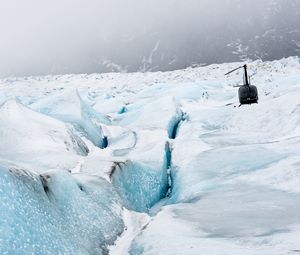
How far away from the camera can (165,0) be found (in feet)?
273

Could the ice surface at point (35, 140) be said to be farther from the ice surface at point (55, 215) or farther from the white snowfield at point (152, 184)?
the ice surface at point (55, 215)

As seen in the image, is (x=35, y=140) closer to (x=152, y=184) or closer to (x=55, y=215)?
(x=152, y=184)

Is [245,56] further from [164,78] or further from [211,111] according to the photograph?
[211,111]

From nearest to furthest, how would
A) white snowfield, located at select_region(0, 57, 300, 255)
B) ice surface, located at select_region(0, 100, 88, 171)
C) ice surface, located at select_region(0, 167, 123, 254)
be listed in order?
1. ice surface, located at select_region(0, 167, 123, 254)
2. white snowfield, located at select_region(0, 57, 300, 255)
3. ice surface, located at select_region(0, 100, 88, 171)

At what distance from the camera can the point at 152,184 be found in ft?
21.4

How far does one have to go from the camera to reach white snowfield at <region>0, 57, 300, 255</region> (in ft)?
11.6

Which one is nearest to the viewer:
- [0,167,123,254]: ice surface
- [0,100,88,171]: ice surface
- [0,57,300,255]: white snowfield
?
[0,167,123,254]: ice surface

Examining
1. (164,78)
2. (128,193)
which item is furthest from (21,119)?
(164,78)

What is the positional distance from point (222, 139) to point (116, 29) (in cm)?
7234

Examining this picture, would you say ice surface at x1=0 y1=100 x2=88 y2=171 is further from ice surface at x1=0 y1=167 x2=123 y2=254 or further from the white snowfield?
ice surface at x1=0 y1=167 x2=123 y2=254

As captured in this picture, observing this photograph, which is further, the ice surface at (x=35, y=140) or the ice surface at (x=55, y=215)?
the ice surface at (x=35, y=140)

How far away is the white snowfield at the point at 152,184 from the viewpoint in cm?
353

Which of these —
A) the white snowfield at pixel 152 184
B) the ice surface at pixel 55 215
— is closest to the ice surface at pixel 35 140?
the white snowfield at pixel 152 184

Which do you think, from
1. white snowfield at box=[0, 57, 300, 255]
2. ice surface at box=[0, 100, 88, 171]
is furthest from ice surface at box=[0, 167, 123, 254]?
ice surface at box=[0, 100, 88, 171]
